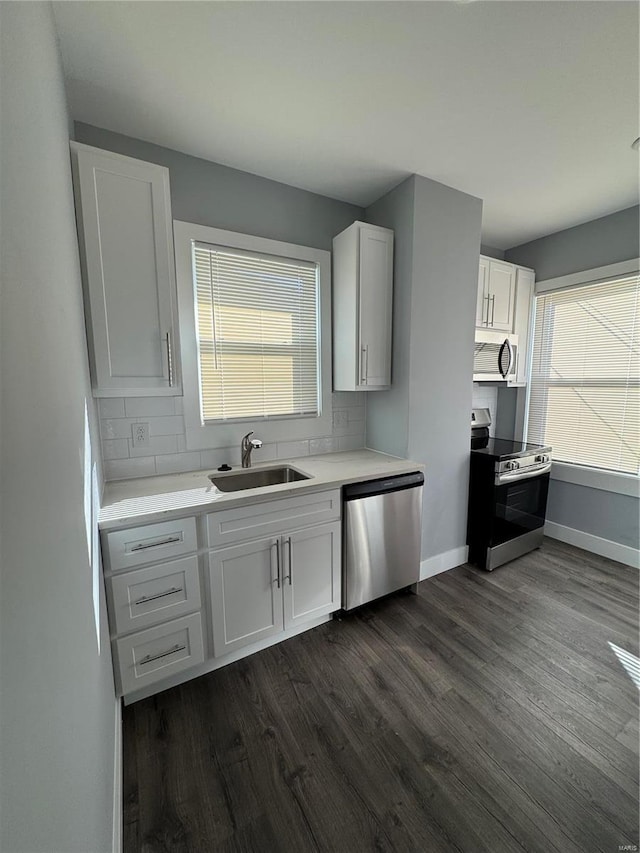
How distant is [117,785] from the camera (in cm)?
123

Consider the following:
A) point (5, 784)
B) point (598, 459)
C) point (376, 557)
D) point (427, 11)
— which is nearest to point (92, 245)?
point (427, 11)

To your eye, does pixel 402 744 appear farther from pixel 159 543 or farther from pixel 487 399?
pixel 487 399

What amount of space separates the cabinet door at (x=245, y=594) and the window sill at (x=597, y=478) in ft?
9.48

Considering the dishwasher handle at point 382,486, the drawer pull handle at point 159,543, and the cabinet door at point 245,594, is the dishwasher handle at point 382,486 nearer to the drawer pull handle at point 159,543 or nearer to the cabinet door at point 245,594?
the cabinet door at point 245,594

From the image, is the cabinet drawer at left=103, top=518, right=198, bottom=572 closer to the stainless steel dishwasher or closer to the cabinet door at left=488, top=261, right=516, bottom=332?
the stainless steel dishwasher

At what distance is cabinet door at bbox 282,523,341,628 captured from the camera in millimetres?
1931

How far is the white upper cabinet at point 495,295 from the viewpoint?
10.0 ft

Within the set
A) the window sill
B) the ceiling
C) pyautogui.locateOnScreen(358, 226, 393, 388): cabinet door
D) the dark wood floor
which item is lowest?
the dark wood floor

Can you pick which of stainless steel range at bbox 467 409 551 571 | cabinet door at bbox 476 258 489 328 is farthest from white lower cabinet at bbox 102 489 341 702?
cabinet door at bbox 476 258 489 328

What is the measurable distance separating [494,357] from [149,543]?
3.25 metres

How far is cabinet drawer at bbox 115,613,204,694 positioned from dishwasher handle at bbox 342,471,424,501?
104cm

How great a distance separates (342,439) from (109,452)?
5.33 feet

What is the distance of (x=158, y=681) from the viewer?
1.65 metres

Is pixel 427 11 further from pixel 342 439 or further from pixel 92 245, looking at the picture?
pixel 342 439
